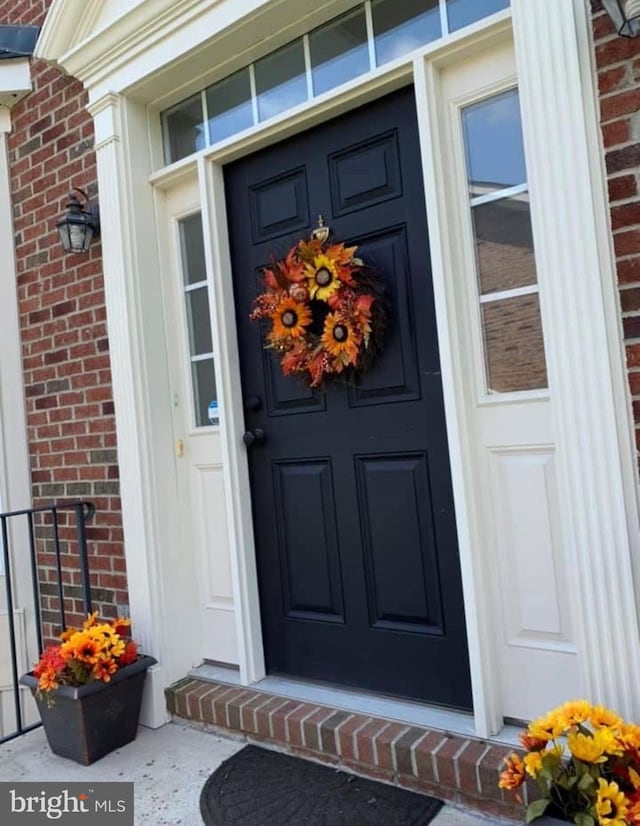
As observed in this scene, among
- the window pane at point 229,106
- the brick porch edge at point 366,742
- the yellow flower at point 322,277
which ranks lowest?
the brick porch edge at point 366,742

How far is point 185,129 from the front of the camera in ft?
9.25

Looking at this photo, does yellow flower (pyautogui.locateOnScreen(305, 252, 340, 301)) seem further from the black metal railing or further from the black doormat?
the black doormat

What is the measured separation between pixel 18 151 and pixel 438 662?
3.00 m

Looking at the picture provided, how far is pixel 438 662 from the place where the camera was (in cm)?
218

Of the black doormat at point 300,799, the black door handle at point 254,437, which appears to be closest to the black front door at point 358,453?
the black door handle at point 254,437

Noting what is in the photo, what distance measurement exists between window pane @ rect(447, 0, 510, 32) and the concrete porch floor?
235 cm

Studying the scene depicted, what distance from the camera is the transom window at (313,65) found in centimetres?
209

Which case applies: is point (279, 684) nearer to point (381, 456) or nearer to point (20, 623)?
point (381, 456)

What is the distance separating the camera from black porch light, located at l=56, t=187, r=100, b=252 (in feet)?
9.18

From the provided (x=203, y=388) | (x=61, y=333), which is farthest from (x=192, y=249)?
(x=61, y=333)

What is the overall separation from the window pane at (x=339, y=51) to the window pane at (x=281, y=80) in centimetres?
6

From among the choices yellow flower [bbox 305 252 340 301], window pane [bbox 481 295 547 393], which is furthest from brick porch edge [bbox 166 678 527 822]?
yellow flower [bbox 305 252 340 301]

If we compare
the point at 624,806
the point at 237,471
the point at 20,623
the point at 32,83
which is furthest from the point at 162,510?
the point at 32,83

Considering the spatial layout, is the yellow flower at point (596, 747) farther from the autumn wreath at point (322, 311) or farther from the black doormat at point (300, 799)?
the autumn wreath at point (322, 311)
